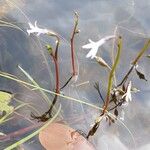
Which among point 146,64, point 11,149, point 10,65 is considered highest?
point 10,65

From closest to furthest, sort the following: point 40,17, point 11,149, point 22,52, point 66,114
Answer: point 11,149 < point 66,114 < point 22,52 < point 40,17

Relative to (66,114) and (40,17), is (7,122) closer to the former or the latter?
(66,114)

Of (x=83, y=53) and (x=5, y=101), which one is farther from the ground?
(x=83, y=53)

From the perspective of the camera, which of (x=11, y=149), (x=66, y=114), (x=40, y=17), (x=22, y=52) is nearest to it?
(x=11, y=149)

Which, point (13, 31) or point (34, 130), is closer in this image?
point (34, 130)

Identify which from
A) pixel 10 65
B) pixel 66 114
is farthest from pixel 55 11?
pixel 66 114

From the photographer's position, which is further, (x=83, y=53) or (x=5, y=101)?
(x=83, y=53)

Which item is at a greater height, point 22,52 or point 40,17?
point 40,17
